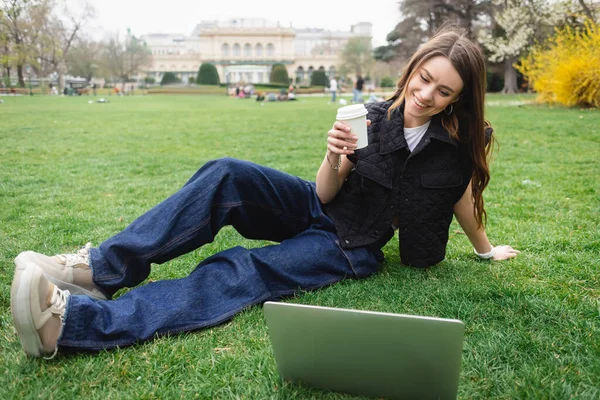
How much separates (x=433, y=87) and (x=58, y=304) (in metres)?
1.56

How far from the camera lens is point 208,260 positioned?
2027 mm

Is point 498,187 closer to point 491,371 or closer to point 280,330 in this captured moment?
point 491,371

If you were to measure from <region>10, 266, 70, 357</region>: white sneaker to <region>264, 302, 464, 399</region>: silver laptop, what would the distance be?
739mm

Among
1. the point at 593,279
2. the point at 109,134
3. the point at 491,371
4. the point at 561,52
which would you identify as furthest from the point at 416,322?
the point at 561,52

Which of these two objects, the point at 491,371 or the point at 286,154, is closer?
the point at 491,371

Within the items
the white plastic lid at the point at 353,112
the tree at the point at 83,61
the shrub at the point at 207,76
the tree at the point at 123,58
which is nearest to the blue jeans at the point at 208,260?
the white plastic lid at the point at 353,112

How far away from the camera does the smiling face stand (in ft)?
6.29

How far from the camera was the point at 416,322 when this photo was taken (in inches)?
45.3

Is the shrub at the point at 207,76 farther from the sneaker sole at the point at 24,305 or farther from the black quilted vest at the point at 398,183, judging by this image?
the sneaker sole at the point at 24,305

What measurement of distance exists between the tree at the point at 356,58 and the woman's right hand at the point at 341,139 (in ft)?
197

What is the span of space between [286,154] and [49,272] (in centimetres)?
469

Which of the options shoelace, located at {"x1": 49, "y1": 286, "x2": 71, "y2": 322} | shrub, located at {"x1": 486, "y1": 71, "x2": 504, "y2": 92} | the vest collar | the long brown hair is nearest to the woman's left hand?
the long brown hair

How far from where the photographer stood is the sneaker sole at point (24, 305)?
1.51m

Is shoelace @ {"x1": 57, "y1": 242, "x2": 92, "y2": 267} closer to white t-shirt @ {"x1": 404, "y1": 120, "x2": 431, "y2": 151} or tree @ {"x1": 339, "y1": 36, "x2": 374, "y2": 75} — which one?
white t-shirt @ {"x1": 404, "y1": 120, "x2": 431, "y2": 151}
